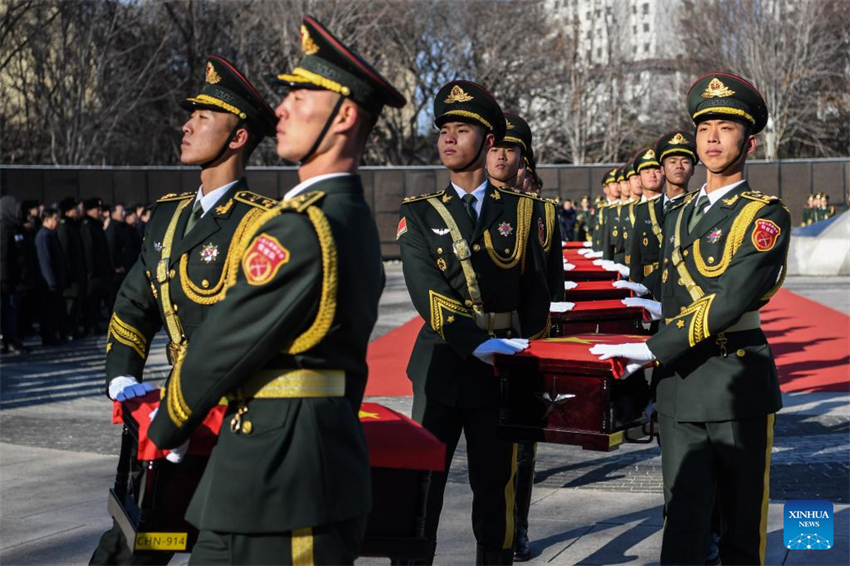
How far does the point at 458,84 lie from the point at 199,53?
38.0 m

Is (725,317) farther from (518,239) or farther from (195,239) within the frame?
(195,239)

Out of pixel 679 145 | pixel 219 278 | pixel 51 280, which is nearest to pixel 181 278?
pixel 219 278

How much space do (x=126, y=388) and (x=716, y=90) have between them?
291 cm

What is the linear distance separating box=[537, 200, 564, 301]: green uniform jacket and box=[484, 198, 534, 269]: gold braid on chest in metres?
0.14

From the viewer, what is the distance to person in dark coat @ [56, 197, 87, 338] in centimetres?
1838

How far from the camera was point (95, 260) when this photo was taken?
19094mm

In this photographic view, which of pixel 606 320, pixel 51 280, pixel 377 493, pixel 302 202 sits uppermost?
pixel 302 202

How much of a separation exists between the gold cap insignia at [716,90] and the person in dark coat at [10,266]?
13.1 metres

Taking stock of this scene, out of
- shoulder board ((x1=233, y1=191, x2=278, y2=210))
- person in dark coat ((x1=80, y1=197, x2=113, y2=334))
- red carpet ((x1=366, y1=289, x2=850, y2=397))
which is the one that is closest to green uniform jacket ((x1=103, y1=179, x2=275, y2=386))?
shoulder board ((x1=233, y1=191, x2=278, y2=210))

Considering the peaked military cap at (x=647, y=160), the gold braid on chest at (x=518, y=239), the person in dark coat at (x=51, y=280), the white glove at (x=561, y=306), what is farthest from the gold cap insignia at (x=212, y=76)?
the person in dark coat at (x=51, y=280)

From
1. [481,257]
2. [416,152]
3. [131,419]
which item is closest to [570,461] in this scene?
[481,257]

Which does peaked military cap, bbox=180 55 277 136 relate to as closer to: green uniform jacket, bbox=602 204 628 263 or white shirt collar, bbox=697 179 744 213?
white shirt collar, bbox=697 179 744 213

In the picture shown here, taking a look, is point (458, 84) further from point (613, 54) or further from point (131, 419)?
A: point (613, 54)

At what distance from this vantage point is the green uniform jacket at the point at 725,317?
5121 mm
